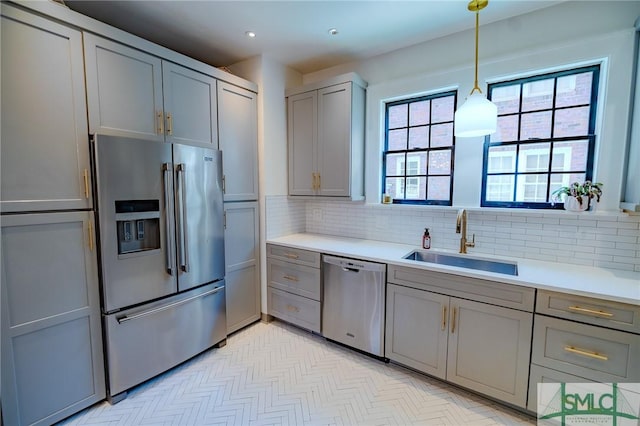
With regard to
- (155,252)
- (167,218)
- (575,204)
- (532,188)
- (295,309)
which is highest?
(532,188)

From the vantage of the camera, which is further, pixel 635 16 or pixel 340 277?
pixel 340 277

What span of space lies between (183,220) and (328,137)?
1581 millimetres

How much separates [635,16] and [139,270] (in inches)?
150

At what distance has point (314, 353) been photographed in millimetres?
2508

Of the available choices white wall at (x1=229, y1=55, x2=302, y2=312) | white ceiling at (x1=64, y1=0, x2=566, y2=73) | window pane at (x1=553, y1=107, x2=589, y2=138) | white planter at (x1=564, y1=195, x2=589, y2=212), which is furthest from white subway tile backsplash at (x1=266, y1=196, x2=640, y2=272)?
white ceiling at (x1=64, y1=0, x2=566, y2=73)

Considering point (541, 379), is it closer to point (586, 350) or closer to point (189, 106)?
point (586, 350)

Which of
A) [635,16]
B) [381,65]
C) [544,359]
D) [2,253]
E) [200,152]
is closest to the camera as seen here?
[2,253]

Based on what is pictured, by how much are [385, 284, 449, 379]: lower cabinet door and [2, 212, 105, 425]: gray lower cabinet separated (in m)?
2.10

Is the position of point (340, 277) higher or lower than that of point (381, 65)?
lower

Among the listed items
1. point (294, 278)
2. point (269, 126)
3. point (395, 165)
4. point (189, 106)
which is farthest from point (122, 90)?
point (395, 165)

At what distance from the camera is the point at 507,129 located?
2352 millimetres

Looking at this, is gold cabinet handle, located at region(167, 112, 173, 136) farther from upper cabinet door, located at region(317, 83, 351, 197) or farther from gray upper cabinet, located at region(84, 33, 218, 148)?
upper cabinet door, located at region(317, 83, 351, 197)

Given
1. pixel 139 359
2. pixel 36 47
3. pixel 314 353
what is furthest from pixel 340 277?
pixel 36 47

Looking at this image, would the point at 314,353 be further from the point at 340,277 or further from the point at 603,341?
the point at 603,341
